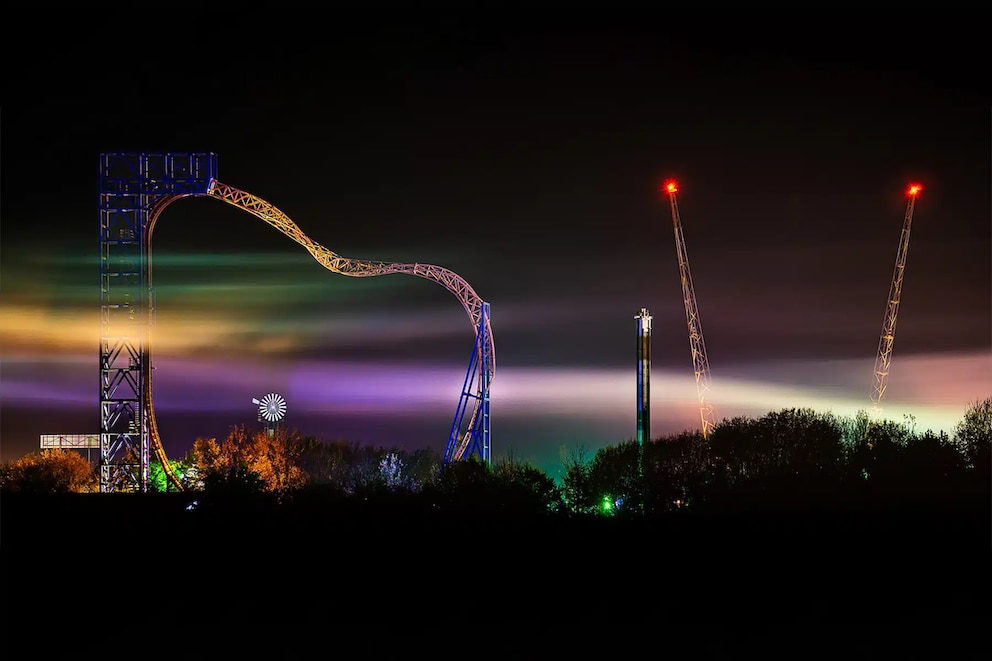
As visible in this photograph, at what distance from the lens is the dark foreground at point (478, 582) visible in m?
43.1

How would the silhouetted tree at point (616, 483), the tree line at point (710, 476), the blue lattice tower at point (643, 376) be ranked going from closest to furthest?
the tree line at point (710, 476), the silhouetted tree at point (616, 483), the blue lattice tower at point (643, 376)

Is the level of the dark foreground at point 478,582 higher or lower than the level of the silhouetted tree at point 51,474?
lower

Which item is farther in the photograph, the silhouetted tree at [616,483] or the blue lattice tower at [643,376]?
the blue lattice tower at [643,376]

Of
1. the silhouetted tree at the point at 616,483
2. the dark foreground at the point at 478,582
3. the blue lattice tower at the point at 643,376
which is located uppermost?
the blue lattice tower at the point at 643,376

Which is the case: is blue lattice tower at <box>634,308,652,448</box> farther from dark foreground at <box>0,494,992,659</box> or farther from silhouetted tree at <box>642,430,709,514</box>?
dark foreground at <box>0,494,992,659</box>

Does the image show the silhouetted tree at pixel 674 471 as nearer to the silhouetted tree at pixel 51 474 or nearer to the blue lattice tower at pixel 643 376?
the blue lattice tower at pixel 643 376

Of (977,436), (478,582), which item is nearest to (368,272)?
(478,582)

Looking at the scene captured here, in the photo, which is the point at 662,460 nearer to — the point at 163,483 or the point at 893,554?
the point at 893,554

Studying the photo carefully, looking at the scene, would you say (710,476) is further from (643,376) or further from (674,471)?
(643,376)

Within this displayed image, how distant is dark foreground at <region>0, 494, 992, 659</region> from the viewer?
43125mm

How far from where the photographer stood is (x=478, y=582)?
1980 inches

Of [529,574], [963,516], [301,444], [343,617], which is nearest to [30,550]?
[343,617]

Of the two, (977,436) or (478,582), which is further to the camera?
(977,436)

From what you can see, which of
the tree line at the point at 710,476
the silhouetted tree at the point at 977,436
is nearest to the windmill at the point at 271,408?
the tree line at the point at 710,476
